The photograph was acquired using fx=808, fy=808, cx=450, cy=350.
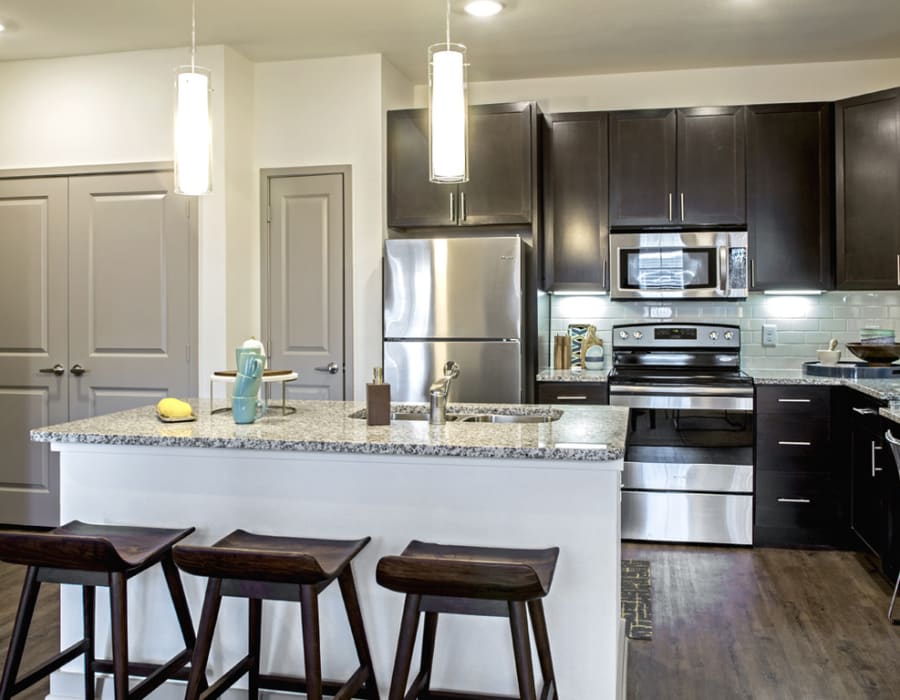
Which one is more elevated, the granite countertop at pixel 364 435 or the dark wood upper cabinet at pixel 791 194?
the dark wood upper cabinet at pixel 791 194

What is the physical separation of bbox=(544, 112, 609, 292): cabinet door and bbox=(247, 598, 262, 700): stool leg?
285 centimetres

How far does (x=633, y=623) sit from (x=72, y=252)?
3535 mm

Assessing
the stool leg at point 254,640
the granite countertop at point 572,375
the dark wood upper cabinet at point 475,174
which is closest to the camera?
the stool leg at point 254,640

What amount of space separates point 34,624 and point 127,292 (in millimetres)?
1936

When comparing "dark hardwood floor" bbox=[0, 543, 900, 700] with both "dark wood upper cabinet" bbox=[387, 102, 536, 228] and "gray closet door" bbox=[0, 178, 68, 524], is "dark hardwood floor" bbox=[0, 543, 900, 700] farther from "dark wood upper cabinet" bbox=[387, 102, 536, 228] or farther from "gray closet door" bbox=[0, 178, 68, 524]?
"dark wood upper cabinet" bbox=[387, 102, 536, 228]

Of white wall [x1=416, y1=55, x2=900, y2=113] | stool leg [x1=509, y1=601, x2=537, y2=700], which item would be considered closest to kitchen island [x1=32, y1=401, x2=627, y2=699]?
stool leg [x1=509, y1=601, x2=537, y2=700]

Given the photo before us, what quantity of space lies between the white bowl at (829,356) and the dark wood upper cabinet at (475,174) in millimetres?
1762

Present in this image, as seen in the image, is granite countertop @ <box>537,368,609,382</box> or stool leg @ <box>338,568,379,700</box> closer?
stool leg @ <box>338,568,379,700</box>

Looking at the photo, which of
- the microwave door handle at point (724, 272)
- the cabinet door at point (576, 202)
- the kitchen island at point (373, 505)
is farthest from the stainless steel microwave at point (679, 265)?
the kitchen island at point (373, 505)

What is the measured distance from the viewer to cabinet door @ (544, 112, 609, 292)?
181 inches

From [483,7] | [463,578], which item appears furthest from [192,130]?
[483,7]

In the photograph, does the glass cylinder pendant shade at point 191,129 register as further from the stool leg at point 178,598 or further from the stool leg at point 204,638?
the stool leg at point 204,638

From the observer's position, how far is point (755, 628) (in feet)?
10.1

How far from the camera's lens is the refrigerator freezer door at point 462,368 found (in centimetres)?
417
